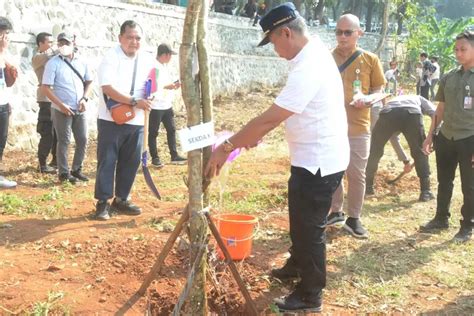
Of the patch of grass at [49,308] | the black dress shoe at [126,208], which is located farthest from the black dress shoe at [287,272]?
the black dress shoe at [126,208]

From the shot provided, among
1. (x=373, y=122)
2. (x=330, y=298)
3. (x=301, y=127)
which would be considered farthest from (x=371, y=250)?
(x=373, y=122)

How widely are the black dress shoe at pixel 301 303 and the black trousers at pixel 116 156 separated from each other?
2355 mm

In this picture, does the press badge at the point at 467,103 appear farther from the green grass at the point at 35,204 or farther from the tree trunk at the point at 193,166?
the green grass at the point at 35,204

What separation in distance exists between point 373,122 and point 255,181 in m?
1.85

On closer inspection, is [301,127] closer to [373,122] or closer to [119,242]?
[119,242]

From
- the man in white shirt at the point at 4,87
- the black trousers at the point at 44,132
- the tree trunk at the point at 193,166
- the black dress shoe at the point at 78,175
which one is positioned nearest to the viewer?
the tree trunk at the point at 193,166

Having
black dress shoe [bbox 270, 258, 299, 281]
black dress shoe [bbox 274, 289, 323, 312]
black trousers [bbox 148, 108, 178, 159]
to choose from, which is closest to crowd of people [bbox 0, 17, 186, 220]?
black trousers [bbox 148, 108, 178, 159]

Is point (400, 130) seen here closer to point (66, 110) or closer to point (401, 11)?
point (66, 110)

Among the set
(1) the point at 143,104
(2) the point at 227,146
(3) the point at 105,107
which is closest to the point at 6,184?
(3) the point at 105,107

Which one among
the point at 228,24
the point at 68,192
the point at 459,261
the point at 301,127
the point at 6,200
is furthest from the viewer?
the point at 228,24

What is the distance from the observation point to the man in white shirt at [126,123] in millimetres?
5035

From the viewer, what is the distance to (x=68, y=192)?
6.38 m

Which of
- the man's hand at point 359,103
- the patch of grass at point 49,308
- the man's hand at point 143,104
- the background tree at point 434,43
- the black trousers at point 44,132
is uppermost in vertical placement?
the background tree at point 434,43

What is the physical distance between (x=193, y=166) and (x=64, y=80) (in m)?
4.04
